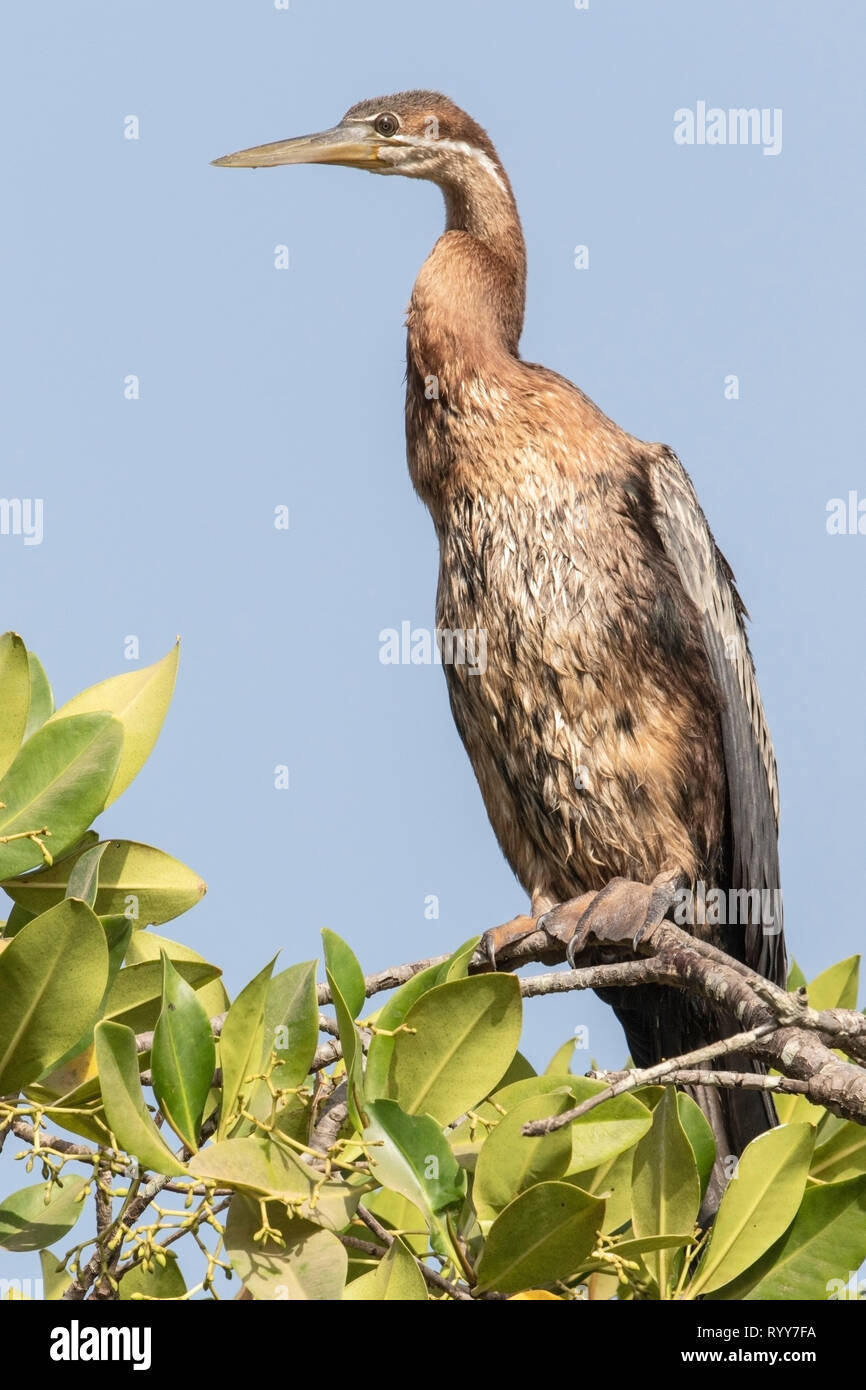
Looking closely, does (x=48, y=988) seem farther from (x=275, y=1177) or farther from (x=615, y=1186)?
(x=615, y=1186)

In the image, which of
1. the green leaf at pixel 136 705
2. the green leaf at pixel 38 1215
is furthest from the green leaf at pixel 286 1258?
the green leaf at pixel 136 705

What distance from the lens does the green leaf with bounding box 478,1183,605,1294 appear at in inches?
95.6

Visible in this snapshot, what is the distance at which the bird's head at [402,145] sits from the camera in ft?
17.1

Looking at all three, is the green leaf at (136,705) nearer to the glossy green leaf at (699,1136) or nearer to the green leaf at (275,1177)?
the green leaf at (275,1177)


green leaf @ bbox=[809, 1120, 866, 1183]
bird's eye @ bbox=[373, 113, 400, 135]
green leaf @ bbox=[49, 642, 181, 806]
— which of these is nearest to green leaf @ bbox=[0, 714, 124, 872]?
green leaf @ bbox=[49, 642, 181, 806]

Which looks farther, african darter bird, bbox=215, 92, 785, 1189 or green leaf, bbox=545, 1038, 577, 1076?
african darter bird, bbox=215, 92, 785, 1189

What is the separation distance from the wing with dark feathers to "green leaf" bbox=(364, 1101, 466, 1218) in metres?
2.31

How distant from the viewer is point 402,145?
525 centimetres

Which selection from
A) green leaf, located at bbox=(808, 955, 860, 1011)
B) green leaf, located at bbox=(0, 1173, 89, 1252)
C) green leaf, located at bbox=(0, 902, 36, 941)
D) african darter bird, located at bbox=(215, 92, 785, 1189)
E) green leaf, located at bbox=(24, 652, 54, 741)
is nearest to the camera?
green leaf, located at bbox=(0, 1173, 89, 1252)

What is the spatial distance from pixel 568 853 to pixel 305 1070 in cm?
214

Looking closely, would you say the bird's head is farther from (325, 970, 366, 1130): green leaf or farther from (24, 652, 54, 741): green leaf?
(325, 970, 366, 1130): green leaf
